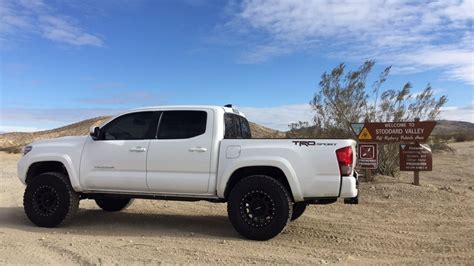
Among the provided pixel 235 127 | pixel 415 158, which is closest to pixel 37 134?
pixel 415 158

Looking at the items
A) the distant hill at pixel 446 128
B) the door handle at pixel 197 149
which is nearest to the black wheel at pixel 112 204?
the door handle at pixel 197 149

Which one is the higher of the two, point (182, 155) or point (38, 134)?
point (182, 155)

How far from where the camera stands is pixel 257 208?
25.2 feet

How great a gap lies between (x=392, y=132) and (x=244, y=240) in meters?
7.35

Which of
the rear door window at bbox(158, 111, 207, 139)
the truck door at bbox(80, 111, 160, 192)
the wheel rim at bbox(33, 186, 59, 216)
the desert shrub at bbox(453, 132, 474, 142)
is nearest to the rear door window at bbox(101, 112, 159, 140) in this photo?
the truck door at bbox(80, 111, 160, 192)

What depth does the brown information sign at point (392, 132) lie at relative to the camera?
1352 centimetres

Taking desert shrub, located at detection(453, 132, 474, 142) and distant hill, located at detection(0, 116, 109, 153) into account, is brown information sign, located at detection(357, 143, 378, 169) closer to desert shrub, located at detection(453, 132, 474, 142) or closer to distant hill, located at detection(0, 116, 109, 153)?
distant hill, located at detection(0, 116, 109, 153)

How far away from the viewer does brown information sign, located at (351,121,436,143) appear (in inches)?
532

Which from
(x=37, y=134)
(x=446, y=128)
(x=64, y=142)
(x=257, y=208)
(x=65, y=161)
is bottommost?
(x=37, y=134)

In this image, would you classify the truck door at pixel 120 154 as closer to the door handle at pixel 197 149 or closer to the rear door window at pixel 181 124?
the rear door window at pixel 181 124

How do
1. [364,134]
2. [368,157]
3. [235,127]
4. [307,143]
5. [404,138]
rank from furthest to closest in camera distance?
[364,134], [404,138], [368,157], [235,127], [307,143]

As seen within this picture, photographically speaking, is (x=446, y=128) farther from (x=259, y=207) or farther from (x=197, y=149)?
(x=197, y=149)

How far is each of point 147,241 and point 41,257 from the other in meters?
1.51

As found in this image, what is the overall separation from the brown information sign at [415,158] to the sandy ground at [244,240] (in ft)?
5.06
